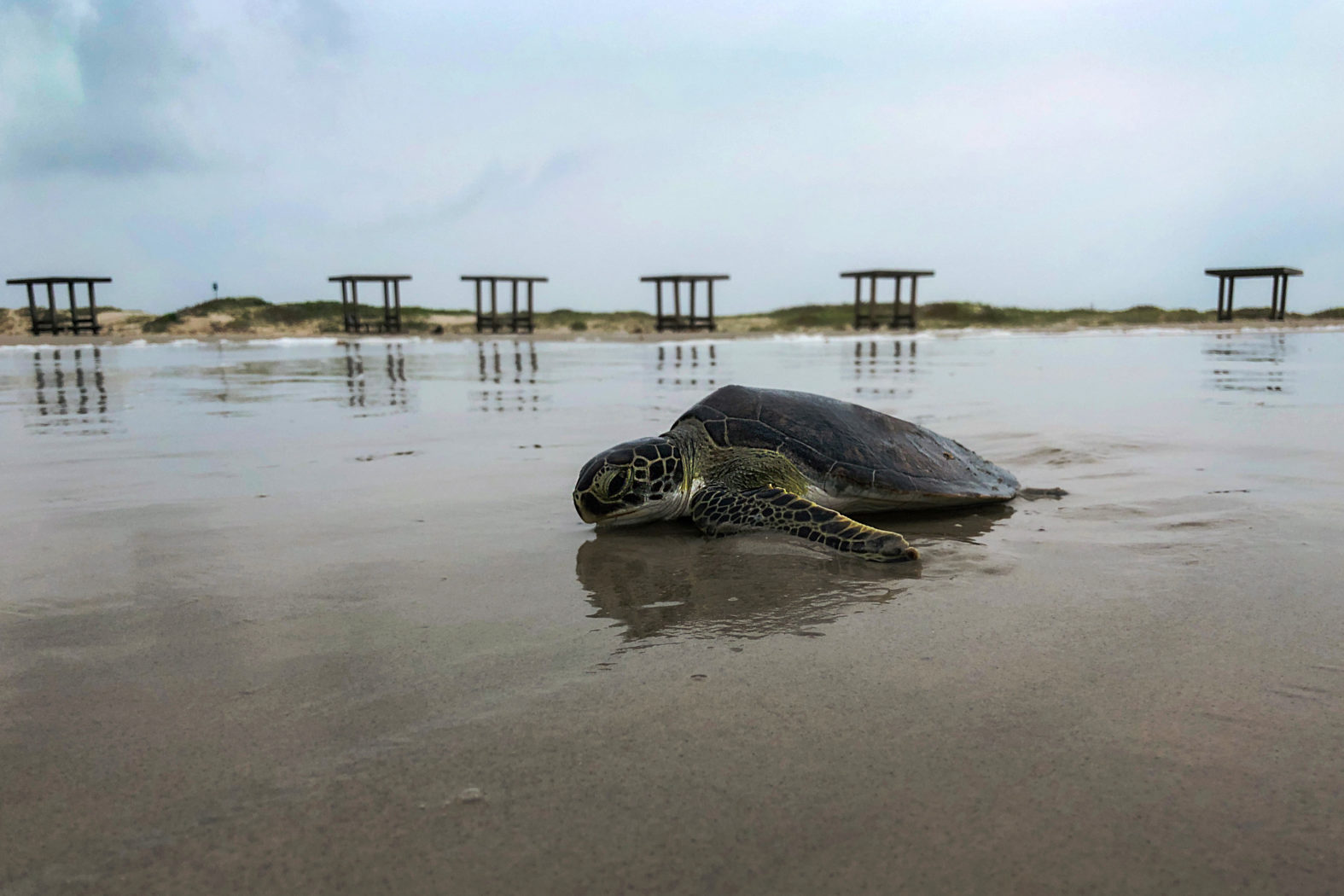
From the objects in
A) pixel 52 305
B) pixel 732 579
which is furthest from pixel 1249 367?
pixel 52 305

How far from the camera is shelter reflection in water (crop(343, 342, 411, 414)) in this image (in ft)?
28.5

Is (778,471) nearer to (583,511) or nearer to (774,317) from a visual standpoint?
(583,511)

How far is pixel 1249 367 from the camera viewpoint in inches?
492

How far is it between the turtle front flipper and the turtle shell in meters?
0.28

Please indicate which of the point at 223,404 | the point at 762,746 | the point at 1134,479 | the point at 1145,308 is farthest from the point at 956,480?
the point at 1145,308

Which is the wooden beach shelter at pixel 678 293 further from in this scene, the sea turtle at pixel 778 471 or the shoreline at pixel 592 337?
the sea turtle at pixel 778 471

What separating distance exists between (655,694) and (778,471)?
212 centimetres

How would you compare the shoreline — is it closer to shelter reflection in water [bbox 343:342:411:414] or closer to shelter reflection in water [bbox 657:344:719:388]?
shelter reflection in water [bbox 657:344:719:388]

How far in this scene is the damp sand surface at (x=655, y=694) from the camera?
4.13 ft

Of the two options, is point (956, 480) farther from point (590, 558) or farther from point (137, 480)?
point (137, 480)

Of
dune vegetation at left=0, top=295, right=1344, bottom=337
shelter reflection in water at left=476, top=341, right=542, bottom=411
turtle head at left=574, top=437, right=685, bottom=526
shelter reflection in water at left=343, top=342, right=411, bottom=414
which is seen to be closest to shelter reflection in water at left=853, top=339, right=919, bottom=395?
shelter reflection in water at left=476, top=341, right=542, bottom=411

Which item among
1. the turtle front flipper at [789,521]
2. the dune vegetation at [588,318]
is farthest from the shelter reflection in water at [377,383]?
the dune vegetation at [588,318]

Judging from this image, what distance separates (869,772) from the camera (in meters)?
1.48

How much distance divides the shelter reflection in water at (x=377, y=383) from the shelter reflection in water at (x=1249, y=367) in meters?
9.16
